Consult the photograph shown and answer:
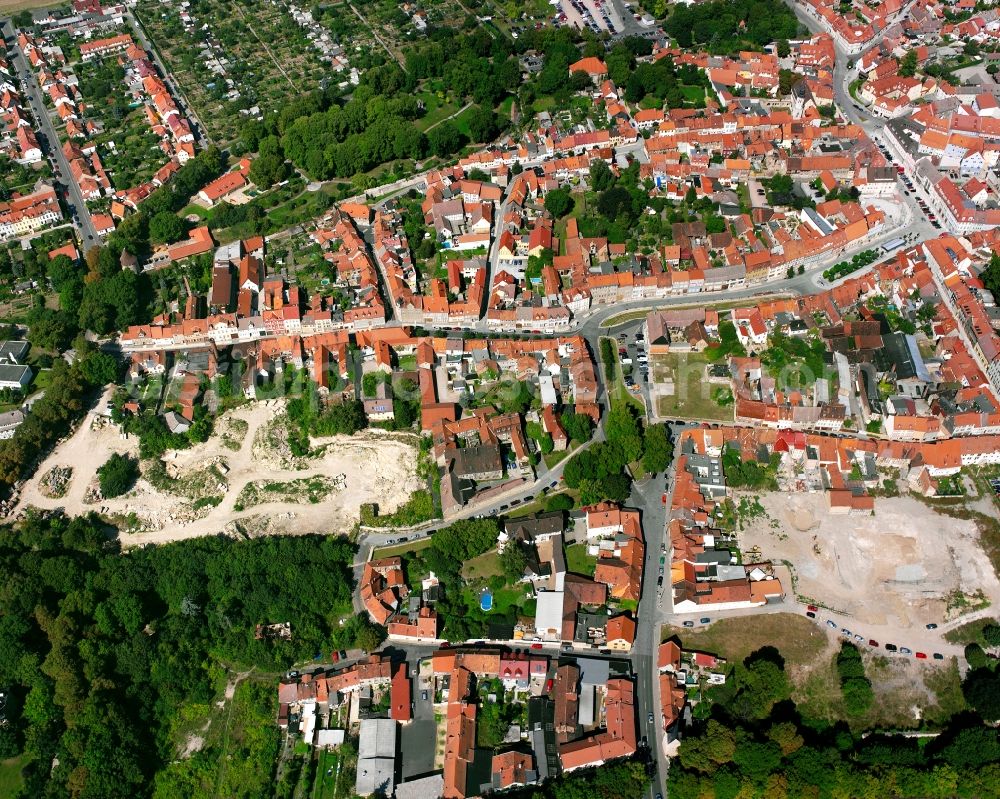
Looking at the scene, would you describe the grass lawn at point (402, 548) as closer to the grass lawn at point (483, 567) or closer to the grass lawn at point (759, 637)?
the grass lawn at point (483, 567)

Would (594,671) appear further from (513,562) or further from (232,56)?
(232,56)

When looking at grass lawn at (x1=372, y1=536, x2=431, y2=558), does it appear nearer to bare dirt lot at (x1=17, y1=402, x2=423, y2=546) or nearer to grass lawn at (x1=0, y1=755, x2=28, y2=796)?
bare dirt lot at (x1=17, y1=402, x2=423, y2=546)

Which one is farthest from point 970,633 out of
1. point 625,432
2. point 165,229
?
point 165,229

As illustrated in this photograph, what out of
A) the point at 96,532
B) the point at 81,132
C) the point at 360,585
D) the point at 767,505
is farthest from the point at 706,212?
the point at 81,132

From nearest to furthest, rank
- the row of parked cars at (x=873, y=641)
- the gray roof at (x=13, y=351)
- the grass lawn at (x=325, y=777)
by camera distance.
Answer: the grass lawn at (x=325, y=777)
the row of parked cars at (x=873, y=641)
the gray roof at (x=13, y=351)

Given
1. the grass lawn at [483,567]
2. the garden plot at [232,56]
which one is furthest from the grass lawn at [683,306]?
the garden plot at [232,56]

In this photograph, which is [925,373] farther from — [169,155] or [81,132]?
[81,132]

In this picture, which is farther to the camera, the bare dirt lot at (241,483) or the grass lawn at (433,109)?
the grass lawn at (433,109)
